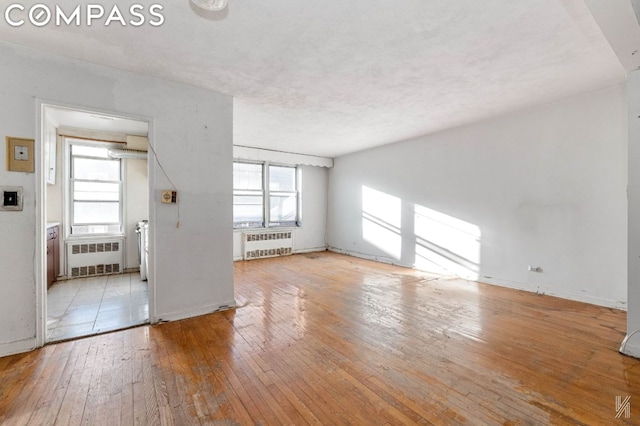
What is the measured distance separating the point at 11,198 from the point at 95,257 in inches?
121

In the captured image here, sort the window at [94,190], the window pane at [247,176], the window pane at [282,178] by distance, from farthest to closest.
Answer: the window pane at [282,178]
the window pane at [247,176]
the window at [94,190]

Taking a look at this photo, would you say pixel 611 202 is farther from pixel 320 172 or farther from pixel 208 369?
pixel 320 172

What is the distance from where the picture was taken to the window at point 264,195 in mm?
7004

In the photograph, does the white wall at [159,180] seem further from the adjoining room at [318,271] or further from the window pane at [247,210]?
the window pane at [247,210]

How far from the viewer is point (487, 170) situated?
4.73 meters

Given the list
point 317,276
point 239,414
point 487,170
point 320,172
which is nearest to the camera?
point 239,414

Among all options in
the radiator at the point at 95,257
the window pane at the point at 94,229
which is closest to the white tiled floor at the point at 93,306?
the radiator at the point at 95,257

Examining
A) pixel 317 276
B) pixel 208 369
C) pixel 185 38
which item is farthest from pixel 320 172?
pixel 208 369

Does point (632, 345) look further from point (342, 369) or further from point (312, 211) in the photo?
point (312, 211)

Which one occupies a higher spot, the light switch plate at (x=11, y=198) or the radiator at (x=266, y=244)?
the light switch plate at (x=11, y=198)

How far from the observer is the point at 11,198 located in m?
2.44

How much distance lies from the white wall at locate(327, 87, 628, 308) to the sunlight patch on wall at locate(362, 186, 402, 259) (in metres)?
0.03

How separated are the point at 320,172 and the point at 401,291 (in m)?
4.79

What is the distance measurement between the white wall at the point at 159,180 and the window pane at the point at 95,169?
3.16 metres
